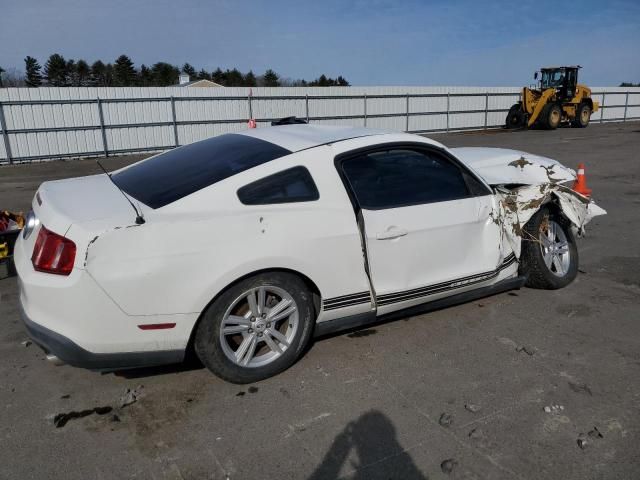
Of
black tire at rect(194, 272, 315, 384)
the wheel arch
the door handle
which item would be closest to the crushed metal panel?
the door handle

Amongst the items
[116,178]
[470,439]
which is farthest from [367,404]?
[116,178]

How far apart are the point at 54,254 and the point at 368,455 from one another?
74.5 inches

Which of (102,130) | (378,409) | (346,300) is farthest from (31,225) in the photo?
(102,130)

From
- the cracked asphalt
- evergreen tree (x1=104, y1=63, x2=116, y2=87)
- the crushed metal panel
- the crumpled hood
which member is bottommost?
the cracked asphalt

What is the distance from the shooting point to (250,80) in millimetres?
75438

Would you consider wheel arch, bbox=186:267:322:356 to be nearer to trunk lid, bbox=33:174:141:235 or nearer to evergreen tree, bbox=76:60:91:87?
trunk lid, bbox=33:174:141:235

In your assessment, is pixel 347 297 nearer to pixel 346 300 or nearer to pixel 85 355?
pixel 346 300

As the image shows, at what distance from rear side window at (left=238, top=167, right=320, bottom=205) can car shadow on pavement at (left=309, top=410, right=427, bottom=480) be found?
52.2 inches

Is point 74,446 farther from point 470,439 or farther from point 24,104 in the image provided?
point 24,104

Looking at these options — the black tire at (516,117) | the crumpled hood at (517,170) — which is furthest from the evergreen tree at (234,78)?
the crumpled hood at (517,170)

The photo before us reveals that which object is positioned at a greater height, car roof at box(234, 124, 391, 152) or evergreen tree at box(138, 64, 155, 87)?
evergreen tree at box(138, 64, 155, 87)

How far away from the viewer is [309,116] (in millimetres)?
22797

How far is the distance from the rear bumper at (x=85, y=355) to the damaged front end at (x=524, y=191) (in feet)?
8.59

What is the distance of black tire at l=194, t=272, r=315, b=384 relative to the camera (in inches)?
116
